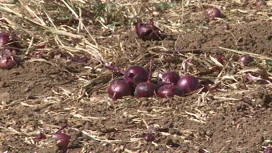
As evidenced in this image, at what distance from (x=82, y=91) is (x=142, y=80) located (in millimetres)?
439

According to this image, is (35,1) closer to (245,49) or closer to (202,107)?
(245,49)

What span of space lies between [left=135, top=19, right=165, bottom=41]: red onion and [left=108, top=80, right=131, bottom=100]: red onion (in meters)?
1.08

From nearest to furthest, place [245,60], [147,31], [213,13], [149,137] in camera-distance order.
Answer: [149,137]
[245,60]
[147,31]
[213,13]

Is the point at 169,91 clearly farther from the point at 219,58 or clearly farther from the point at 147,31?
the point at 147,31

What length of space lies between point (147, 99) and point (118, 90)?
0.72 ft

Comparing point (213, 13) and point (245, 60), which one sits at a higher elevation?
point (245, 60)

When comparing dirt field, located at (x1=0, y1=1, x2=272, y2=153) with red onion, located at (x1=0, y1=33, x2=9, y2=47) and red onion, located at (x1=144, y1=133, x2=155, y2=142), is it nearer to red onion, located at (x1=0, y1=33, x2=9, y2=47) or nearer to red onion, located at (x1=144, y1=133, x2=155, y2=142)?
red onion, located at (x1=144, y1=133, x2=155, y2=142)

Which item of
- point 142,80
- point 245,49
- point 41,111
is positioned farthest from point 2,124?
point 245,49

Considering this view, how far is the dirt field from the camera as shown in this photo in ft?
13.1

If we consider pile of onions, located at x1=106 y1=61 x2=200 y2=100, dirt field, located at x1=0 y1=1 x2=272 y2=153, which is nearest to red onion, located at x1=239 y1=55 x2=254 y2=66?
dirt field, located at x1=0 y1=1 x2=272 y2=153

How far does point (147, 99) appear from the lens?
180 inches

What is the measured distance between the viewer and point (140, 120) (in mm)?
4277

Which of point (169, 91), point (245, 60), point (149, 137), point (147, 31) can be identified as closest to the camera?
point (149, 137)

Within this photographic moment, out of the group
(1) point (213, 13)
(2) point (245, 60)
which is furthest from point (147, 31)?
(1) point (213, 13)
